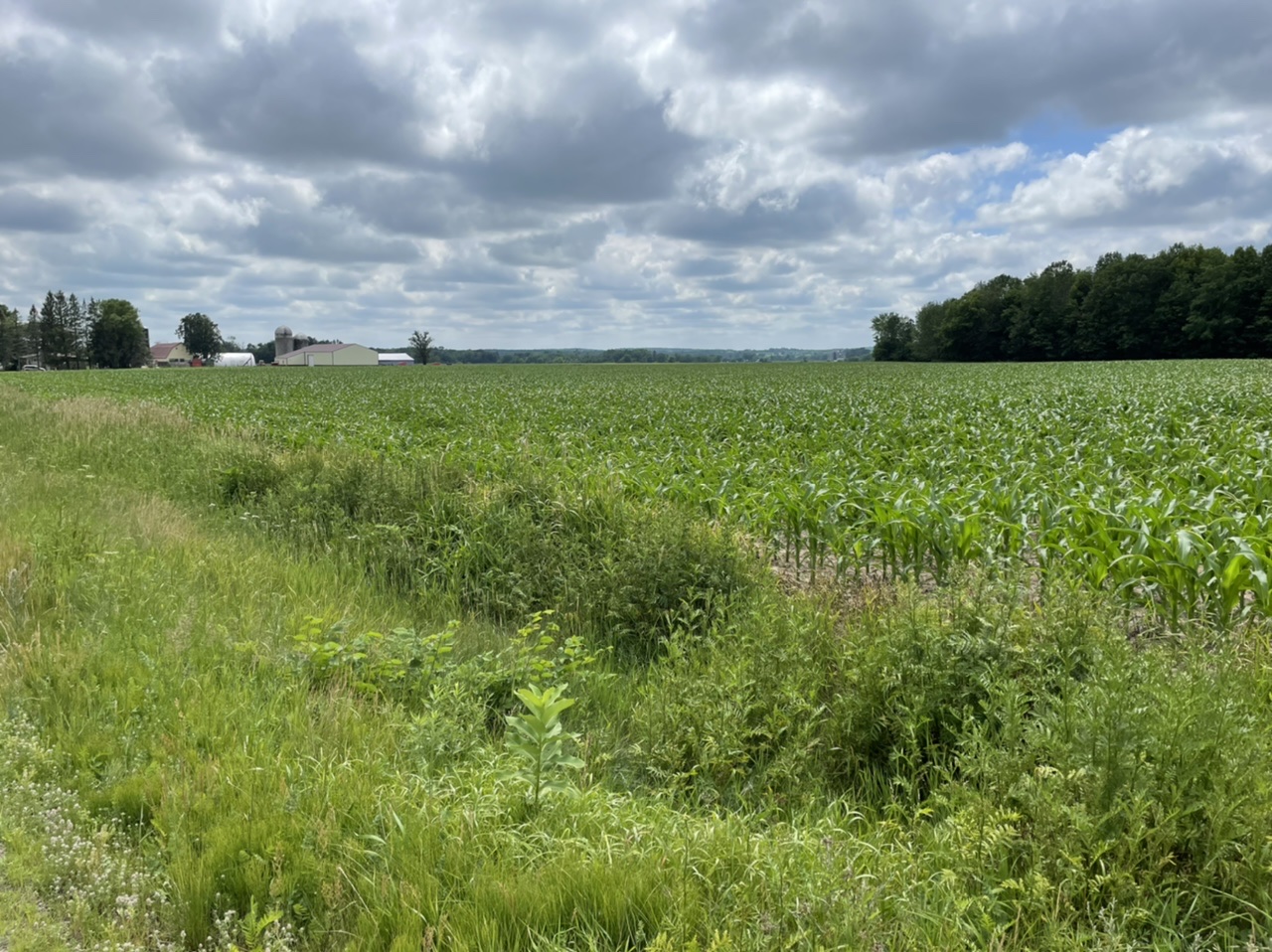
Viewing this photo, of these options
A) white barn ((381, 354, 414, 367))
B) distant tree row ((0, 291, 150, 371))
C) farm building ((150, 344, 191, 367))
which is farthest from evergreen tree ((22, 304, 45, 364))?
white barn ((381, 354, 414, 367))

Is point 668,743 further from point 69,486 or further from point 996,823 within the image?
point 69,486

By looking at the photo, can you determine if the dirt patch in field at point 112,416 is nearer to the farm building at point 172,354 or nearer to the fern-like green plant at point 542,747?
the fern-like green plant at point 542,747

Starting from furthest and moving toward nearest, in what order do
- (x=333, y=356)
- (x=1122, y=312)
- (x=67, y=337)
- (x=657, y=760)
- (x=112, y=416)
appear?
(x=333, y=356) < (x=67, y=337) < (x=1122, y=312) < (x=112, y=416) < (x=657, y=760)

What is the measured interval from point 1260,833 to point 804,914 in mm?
1586

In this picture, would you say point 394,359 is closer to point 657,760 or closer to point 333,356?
point 333,356

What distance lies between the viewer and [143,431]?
15492 millimetres

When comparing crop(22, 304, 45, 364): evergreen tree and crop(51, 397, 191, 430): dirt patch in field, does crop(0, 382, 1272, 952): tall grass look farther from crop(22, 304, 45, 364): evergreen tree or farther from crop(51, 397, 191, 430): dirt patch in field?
crop(22, 304, 45, 364): evergreen tree

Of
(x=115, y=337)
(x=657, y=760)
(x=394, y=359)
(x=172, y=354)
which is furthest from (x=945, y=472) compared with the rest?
(x=172, y=354)

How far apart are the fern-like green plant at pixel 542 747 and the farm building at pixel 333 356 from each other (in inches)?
5790

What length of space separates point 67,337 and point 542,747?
473ft

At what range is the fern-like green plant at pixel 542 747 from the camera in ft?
10.1

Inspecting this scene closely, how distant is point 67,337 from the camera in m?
115

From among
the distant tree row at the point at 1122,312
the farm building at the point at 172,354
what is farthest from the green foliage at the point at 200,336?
the distant tree row at the point at 1122,312

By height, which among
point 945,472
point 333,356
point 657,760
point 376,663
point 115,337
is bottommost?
point 657,760
